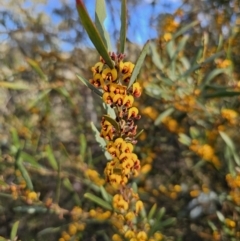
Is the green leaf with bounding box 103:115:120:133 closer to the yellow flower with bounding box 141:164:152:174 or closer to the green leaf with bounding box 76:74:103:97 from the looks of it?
the green leaf with bounding box 76:74:103:97

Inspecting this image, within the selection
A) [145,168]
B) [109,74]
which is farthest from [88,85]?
[145,168]

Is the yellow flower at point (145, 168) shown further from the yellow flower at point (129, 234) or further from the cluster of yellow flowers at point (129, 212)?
the yellow flower at point (129, 234)

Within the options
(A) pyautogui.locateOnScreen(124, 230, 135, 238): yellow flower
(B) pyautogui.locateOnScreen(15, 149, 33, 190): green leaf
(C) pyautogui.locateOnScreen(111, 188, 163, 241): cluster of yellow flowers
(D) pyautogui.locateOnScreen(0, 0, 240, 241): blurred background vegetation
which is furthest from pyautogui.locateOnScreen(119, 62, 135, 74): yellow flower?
(B) pyautogui.locateOnScreen(15, 149, 33, 190): green leaf

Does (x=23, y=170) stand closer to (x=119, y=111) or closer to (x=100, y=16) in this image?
(x=119, y=111)

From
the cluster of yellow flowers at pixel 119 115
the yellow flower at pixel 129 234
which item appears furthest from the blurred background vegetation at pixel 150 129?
the cluster of yellow flowers at pixel 119 115

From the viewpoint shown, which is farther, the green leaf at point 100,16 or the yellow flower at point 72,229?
the yellow flower at point 72,229
